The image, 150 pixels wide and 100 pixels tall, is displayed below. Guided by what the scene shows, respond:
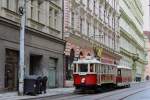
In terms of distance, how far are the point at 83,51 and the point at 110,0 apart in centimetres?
2301

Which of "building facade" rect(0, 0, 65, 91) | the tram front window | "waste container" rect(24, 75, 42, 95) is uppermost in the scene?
"building facade" rect(0, 0, 65, 91)

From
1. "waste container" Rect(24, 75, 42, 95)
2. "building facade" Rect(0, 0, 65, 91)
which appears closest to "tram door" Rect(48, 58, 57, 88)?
"building facade" Rect(0, 0, 65, 91)

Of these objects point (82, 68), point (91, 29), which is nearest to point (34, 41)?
point (82, 68)

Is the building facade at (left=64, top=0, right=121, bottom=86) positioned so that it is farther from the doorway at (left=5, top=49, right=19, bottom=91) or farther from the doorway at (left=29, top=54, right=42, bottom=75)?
the doorway at (left=5, top=49, right=19, bottom=91)

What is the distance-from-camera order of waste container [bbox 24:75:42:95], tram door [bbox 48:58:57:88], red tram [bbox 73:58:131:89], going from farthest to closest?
tram door [bbox 48:58:57:88] < red tram [bbox 73:58:131:89] < waste container [bbox 24:75:42:95]

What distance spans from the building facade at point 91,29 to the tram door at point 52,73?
2660 mm

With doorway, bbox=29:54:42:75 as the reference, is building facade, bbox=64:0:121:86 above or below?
above

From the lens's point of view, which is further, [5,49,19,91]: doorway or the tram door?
the tram door

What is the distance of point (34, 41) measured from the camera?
131ft

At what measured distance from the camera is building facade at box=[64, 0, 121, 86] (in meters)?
50.9

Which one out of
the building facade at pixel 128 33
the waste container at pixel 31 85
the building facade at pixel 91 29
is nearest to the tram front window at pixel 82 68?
the building facade at pixel 91 29

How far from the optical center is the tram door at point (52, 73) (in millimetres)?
45506

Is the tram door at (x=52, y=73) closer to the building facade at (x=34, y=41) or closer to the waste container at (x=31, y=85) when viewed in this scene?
the building facade at (x=34, y=41)

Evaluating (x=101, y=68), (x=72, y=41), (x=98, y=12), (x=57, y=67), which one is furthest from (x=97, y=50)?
(x=101, y=68)
